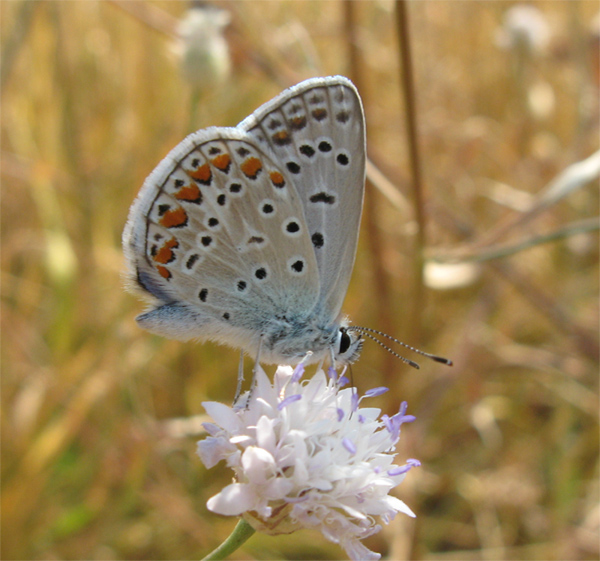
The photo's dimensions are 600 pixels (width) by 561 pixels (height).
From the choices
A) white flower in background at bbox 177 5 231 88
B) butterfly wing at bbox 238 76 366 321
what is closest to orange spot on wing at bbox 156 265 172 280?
butterfly wing at bbox 238 76 366 321

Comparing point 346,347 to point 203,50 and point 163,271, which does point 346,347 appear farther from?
point 203,50

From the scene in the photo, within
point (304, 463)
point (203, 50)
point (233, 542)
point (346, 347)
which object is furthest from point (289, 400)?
point (203, 50)

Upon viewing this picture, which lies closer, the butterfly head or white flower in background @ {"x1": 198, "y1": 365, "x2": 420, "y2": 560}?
white flower in background @ {"x1": 198, "y1": 365, "x2": 420, "y2": 560}

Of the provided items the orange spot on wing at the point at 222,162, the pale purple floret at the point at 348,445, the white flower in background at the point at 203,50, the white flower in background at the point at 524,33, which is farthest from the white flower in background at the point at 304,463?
the white flower in background at the point at 524,33

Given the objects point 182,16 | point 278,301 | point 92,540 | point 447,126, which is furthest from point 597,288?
point 182,16

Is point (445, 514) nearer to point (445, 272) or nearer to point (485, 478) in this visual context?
point (485, 478)

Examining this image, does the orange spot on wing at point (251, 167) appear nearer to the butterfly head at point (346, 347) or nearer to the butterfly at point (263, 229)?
the butterfly at point (263, 229)

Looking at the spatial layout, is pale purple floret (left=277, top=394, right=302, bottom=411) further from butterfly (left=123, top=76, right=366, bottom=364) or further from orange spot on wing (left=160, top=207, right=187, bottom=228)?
orange spot on wing (left=160, top=207, right=187, bottom=228)
